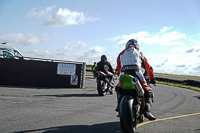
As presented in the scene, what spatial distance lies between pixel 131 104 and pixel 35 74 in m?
11.5

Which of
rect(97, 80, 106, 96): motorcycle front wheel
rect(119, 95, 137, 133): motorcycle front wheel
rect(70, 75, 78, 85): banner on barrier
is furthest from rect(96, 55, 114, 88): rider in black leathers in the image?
rect(119, 95, 137, 133): motorcycle front wheel

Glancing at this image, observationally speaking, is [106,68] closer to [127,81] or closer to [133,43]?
[133,43]

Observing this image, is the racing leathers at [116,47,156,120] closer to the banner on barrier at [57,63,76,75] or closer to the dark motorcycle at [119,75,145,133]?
the dark motorcycle at [119,75,145,133]

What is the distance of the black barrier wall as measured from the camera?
14.1 metres

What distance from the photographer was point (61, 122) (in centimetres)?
507

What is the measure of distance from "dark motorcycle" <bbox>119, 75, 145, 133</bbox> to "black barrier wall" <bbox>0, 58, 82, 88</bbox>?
10.4 m

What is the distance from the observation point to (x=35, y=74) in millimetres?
14180

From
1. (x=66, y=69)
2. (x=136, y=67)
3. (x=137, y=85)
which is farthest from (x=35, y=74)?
(x=137, y=85)

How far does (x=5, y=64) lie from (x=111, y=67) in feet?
25.4

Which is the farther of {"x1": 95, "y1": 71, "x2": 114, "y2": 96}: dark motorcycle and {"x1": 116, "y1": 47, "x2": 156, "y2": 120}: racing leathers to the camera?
{"x1": 95, "y1": 71, "x2": 114, "y2": 96}: dark motorcycle

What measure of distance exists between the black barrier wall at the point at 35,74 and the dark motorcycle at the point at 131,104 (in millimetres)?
10404

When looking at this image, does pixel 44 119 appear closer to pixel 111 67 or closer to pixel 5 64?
pixel 111 67

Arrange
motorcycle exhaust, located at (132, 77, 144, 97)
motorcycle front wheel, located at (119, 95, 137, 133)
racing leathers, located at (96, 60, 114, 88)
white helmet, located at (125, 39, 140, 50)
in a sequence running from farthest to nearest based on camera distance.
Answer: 1. racing leathers, located at (96, 60, 114, 88)
2. white helmet, located at (125, 39, 140, 50)
3. motorcycle exhaust, located at (132, 77, 144, 97)
4. motorcycle front wheel, located at (119, 95, 137, 133)

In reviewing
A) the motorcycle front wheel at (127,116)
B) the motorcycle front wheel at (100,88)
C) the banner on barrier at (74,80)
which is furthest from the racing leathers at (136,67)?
the banner on barrier at (74,80)
